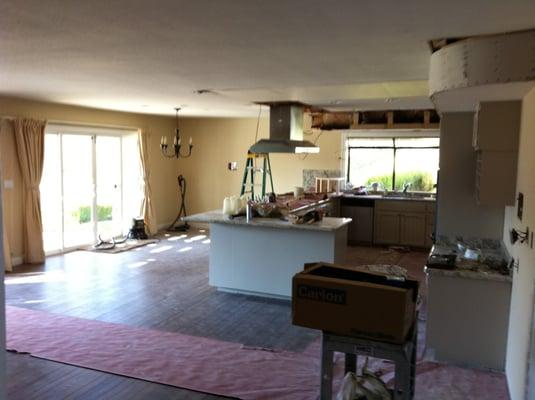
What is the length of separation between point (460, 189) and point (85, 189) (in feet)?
20.8

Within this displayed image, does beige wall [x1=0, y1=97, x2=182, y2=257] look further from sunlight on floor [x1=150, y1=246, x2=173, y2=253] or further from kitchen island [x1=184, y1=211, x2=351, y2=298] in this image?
kitchen island [x1=184, y1=211, x2=351, y2=298]

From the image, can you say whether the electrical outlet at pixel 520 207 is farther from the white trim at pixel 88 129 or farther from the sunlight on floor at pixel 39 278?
the white trim at pixel 88 129

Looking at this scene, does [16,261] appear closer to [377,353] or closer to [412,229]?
[377,353]

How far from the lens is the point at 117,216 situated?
9.34m

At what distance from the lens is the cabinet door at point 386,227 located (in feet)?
28.5

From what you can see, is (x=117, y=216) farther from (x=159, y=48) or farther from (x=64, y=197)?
(x=159, y=48)

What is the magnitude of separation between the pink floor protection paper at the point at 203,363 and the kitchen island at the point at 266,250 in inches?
54.8

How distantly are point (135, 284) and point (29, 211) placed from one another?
2.22 m

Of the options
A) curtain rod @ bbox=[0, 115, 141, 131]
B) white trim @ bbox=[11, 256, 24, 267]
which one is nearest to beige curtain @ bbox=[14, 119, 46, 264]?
white trim @ bbox=[11, 256, 24, 267]

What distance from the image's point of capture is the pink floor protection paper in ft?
11.3

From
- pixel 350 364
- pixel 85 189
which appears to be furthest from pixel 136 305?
pixel 85 189

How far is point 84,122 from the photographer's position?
8094mm

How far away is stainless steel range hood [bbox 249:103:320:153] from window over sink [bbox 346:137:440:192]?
289cm

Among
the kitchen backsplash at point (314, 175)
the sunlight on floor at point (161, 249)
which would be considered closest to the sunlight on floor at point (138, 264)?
the sunlight on floor at point (161, 249)
